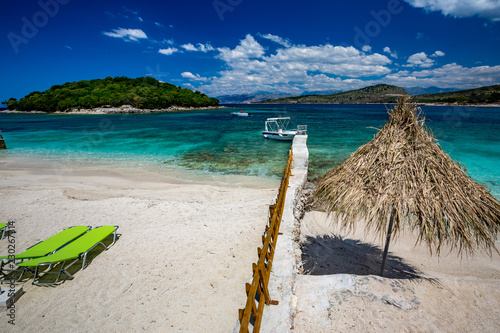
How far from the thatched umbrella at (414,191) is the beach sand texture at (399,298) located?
40.7 inches

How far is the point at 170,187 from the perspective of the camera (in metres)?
11.0

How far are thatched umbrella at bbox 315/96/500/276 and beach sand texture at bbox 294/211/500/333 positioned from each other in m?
1.03

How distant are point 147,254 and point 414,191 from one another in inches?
234

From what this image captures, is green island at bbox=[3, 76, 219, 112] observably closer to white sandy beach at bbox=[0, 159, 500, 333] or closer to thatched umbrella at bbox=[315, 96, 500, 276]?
white sandy beach at bbox=[0, 159, 500, 333]

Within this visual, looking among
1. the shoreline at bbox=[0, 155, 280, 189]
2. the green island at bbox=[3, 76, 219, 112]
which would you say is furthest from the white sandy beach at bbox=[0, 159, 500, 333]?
the green island at bbox=[3, 76, 219, 112]

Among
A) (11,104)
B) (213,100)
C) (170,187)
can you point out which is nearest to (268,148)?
(170,187)

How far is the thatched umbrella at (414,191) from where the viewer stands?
3.95 meters

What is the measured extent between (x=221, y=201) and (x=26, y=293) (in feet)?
18.7

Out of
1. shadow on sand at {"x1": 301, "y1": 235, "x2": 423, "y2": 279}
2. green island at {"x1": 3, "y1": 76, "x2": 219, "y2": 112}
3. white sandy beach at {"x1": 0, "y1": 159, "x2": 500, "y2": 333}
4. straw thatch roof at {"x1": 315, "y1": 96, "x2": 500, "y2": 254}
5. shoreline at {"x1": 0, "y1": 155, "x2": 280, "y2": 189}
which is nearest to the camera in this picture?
white sandy beach at {"x1": 0, "y1": 159, "x2": 500, "y2": 333}

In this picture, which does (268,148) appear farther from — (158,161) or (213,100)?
(213,100)

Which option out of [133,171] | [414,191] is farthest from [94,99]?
[414,191]

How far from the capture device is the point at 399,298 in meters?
4.11

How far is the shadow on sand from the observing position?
227 inches

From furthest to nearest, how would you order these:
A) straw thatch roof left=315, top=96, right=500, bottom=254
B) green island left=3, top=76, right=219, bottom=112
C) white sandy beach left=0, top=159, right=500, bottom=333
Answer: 1. green island left=3, top=76, right=219, bottom=112
2. straw thatch roof left=315, top=96, right=500, bottom=254
3. white sandy beach left=0, top=159, right=500, bottom=333
